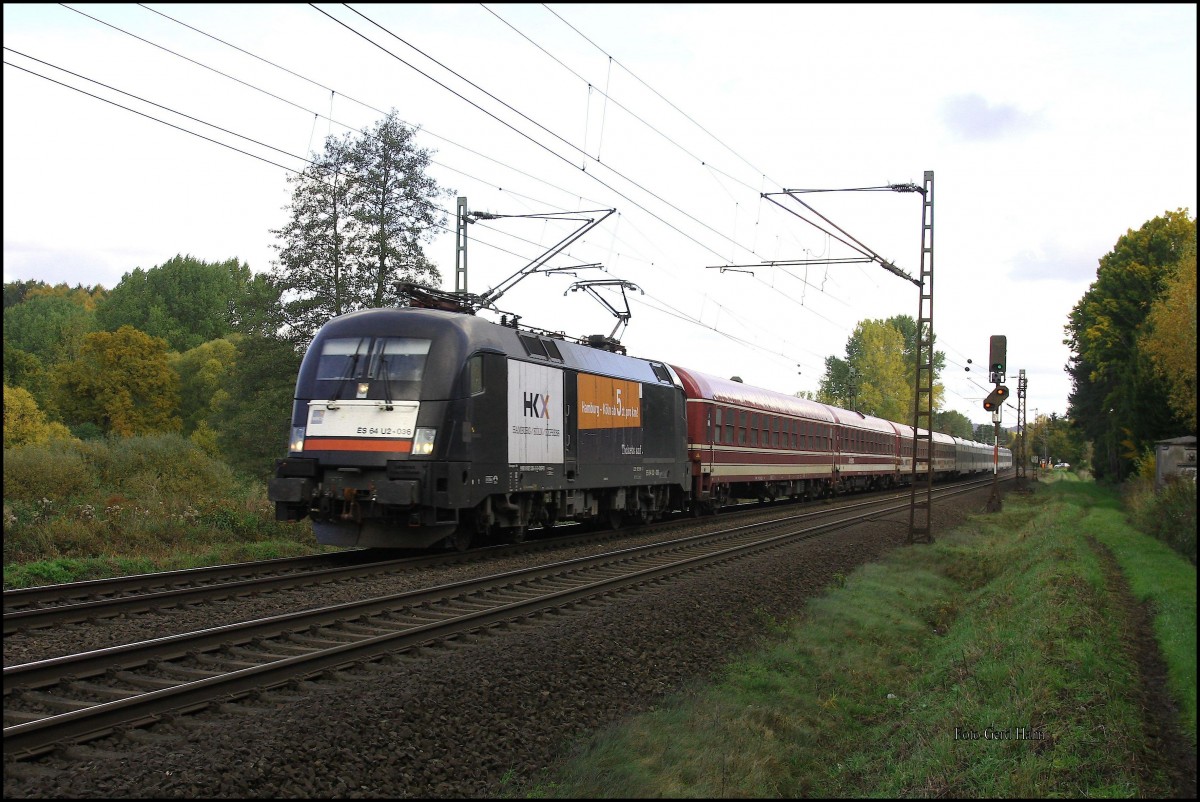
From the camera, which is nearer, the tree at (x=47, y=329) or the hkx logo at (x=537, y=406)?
the hkx logo at (x=537, y=406)

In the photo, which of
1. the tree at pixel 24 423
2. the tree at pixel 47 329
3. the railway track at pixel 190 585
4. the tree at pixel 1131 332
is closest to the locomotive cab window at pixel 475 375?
the railway track at pixel 190 585

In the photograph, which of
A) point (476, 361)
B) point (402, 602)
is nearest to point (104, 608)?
point (402, 602)

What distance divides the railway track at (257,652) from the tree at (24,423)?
3773 centimetres

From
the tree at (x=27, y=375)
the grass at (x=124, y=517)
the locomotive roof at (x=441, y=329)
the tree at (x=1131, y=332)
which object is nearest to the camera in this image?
the grass at (x=124, y=517)

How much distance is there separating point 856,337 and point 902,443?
37488 millimetres

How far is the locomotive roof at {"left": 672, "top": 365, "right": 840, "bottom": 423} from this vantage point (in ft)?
78.6

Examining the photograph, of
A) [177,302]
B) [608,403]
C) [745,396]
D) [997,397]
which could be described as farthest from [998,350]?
[177,302]

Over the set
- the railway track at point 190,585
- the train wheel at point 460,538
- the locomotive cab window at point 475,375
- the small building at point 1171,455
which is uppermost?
the locomotive cab window at point 475,375

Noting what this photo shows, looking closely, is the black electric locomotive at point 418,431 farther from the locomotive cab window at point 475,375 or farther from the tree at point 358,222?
the tree at point 358,222

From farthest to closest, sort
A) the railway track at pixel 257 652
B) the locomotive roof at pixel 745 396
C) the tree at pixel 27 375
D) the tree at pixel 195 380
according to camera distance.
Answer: the tree at pixel 195 380 → the tree at pixel 27 375 → the locomotive roof at pixel 745 396 → the railway track at pixel 257 652

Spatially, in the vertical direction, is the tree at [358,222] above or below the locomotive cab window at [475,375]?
above

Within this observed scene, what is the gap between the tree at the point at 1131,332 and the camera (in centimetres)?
3281

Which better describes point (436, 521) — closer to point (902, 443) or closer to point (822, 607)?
point (822, 607)

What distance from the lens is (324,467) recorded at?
1329 centimetres
